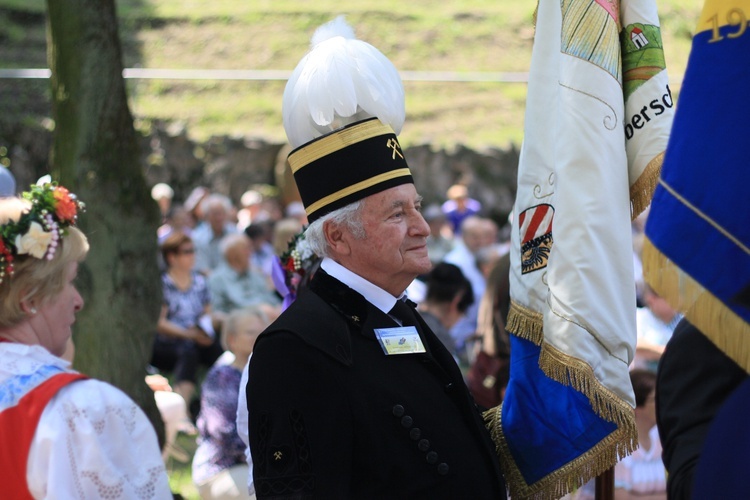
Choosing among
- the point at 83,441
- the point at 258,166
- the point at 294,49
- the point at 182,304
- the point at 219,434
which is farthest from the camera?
the point at 294,49

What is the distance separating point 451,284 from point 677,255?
15.9ft

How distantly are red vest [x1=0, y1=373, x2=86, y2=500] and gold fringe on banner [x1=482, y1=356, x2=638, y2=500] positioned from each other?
1325 mm

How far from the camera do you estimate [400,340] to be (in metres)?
2.63

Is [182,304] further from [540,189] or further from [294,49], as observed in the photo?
[294,49]

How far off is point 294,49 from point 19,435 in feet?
54.3

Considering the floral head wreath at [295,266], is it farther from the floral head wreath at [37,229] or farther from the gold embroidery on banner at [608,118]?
the gold embroidery on banner at [608,118]

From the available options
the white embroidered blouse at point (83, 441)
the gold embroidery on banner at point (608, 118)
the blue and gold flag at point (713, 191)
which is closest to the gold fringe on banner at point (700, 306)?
the blue and gold flag at point (713, 191)

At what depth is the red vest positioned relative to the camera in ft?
9.02

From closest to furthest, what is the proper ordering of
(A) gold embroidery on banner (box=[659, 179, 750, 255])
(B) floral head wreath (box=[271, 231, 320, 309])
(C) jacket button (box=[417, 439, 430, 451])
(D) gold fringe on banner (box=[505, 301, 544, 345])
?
(A) gold embroidery on banner (box=[659, 179, 750, 255])
(C) jacket button (box=[417, 439, 430, 451])
(D) gold fringe on banner (box=[505, 301, 544, 345])
(B) floral head wreath (box=[271, 231, 320, 309])

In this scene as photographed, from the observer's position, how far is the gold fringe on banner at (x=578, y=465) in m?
2.72

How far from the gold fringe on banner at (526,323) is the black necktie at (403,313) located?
331mm

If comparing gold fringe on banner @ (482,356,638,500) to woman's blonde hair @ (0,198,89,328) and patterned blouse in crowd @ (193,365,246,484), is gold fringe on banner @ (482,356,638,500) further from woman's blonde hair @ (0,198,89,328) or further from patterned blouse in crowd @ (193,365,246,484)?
patterned blouse in crowd @ (193,365,246,484)

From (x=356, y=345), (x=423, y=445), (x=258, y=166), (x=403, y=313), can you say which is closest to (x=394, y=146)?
(x=403, y=313)

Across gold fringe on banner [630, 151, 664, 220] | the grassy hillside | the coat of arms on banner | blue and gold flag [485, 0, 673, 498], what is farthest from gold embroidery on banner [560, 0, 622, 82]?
the grassy hillside
